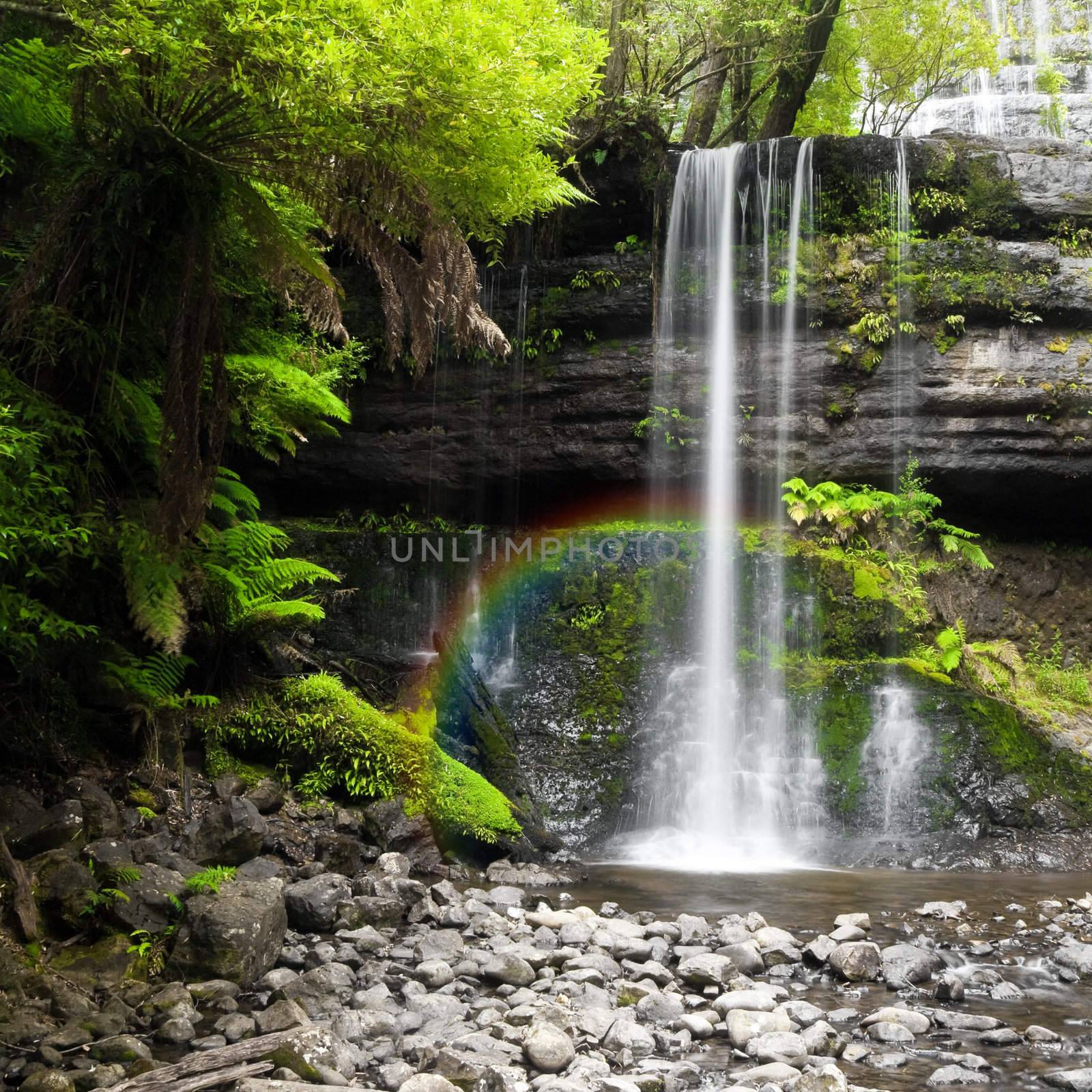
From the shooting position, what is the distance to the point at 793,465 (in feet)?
40.6

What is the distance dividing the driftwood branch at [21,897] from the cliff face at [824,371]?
9279 millimetres

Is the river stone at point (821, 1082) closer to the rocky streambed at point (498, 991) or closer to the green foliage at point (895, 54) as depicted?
the rocky streambed at point (498, 991)

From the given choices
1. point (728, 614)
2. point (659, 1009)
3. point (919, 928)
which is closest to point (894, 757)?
point (728, 614)

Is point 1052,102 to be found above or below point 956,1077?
above

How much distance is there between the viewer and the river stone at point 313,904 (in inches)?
195

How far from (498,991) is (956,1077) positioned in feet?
6.42

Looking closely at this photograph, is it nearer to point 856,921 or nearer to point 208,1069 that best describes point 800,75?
point 856,921

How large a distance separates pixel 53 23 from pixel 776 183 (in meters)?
9.44

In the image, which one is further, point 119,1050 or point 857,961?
point 857,961

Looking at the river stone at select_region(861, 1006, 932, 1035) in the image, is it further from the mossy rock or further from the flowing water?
the mossy rock

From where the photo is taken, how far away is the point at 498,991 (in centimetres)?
441

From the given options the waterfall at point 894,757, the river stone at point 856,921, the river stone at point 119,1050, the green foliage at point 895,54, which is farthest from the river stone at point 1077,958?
the green foliage at point 895,54

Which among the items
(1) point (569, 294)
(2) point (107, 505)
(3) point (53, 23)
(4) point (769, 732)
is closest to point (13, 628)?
(2) point (107, 505)

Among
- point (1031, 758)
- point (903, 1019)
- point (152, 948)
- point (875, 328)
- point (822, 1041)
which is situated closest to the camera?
point (822, 1041)
